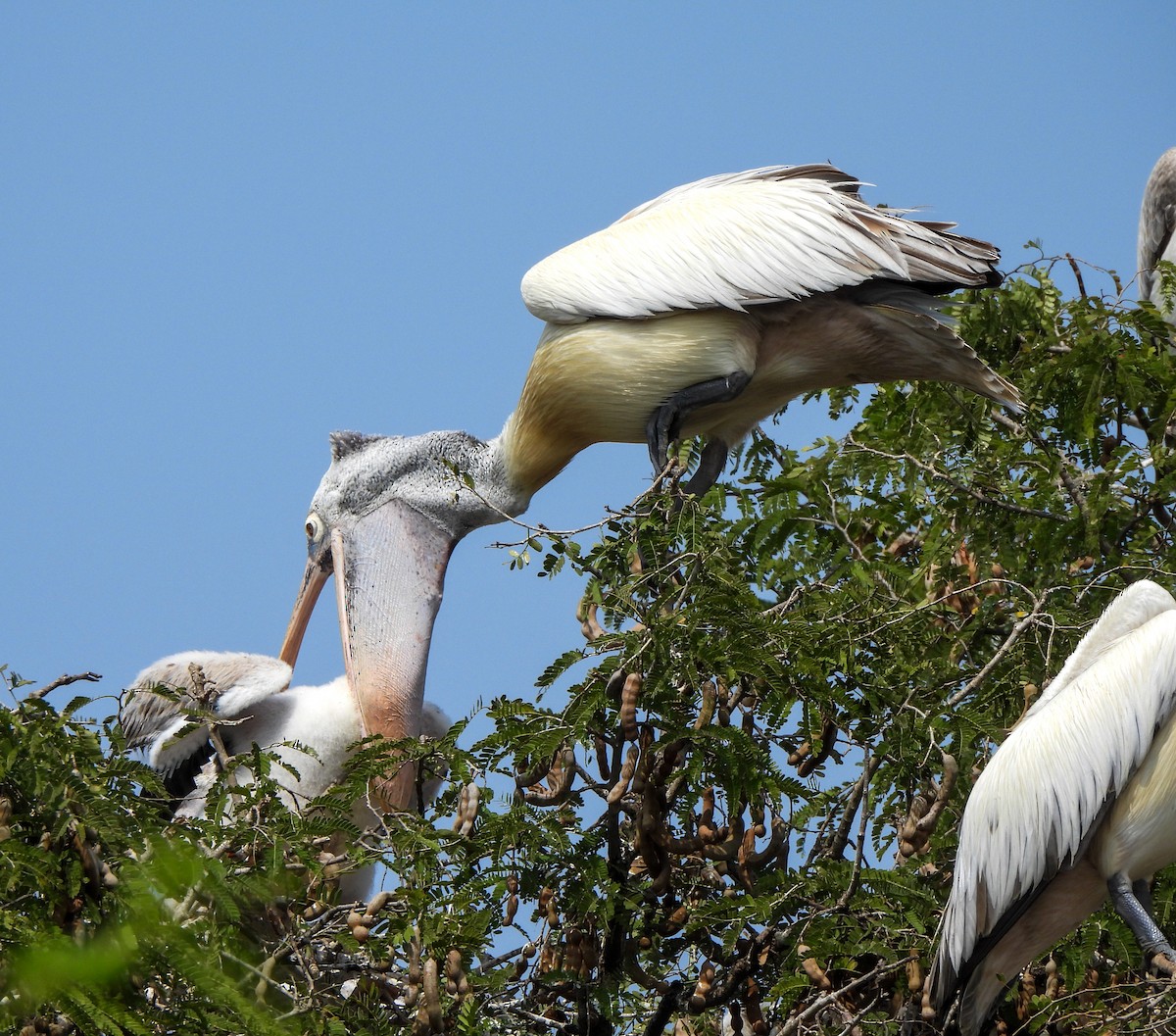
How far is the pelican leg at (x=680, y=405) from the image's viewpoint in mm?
4742

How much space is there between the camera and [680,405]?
15.7ft

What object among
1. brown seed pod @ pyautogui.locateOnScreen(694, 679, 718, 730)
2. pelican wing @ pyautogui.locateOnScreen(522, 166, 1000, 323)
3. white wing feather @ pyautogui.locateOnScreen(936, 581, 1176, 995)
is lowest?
white wing feather @ pyautogui.locateOnScreen(936, 581, 1176, 995)

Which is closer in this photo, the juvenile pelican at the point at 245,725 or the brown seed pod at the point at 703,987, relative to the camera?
the brown seed pod at the point at 703,987

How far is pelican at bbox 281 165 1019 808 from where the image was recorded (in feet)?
15.2

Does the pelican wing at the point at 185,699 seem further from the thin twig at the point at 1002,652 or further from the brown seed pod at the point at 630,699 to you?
the thin twig at the point at 1002,652

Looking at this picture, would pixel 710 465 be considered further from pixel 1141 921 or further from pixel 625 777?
pixel 1141 921

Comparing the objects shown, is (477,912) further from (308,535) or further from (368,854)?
(308,535)

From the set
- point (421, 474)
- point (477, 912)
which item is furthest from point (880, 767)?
point (421, 474)

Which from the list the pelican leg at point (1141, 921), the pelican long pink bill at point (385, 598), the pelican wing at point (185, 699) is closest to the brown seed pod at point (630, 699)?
the pelican leg at point (1141, 921)

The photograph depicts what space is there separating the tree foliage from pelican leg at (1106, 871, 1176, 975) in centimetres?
9

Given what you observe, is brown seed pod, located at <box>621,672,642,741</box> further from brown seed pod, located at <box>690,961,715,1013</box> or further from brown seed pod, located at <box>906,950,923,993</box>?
brown seed pod, located at <box>906,950,923,993</box>

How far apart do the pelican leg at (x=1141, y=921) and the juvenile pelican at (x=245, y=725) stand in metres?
1.85

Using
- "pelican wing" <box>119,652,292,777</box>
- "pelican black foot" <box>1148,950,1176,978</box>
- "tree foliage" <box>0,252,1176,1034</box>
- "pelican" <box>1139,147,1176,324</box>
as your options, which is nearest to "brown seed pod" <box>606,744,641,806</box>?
"tree foliage" <box>0,252,1176,1034</box>

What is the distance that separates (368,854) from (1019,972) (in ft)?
4.86
